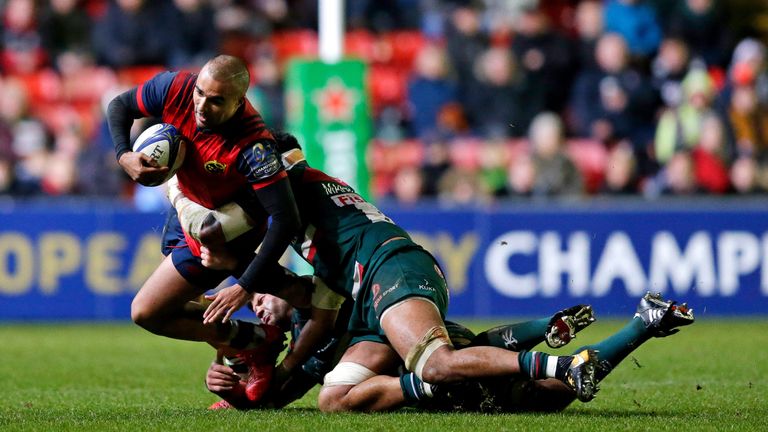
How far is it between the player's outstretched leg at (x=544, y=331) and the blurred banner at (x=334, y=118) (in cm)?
620

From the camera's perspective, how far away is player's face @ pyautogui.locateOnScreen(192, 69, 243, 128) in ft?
22.4

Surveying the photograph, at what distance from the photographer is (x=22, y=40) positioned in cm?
1677

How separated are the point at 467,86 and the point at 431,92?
415mm

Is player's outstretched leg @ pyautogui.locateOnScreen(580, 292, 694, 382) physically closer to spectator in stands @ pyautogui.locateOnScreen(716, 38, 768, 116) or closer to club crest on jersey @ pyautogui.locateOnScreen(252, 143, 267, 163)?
club crest on jersey @ pyautogui.locateOnScreen(252, 143, 267, 163)

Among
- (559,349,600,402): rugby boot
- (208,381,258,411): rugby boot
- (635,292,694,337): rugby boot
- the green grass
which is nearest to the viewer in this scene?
(559,349,600,402): rugby boot

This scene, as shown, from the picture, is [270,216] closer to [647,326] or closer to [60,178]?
[647,326]

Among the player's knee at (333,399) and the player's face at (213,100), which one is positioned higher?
the player's face at (213,100)

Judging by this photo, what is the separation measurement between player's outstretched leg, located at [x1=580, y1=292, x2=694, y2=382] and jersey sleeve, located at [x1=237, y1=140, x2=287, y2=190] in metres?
1.77

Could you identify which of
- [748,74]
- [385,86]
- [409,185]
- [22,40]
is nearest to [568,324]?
[409,185]

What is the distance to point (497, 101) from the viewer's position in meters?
15.4

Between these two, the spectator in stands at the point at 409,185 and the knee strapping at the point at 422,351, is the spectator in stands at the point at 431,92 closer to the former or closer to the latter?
the spectator in stands at the point at 409,185

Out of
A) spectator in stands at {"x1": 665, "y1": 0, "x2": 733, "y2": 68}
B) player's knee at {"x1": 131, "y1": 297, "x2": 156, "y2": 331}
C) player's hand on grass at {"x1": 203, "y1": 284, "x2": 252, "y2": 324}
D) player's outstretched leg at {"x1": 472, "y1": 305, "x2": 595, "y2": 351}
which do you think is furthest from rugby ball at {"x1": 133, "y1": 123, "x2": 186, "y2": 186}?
spectator in stands at {"x1": 665, "y1": 0, "x2": 733, "y2": 68}

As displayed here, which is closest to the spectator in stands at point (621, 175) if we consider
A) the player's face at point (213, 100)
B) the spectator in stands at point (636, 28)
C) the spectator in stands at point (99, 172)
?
the spectator in stands at point (636, 28)

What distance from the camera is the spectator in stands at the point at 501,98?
15.3 meters
